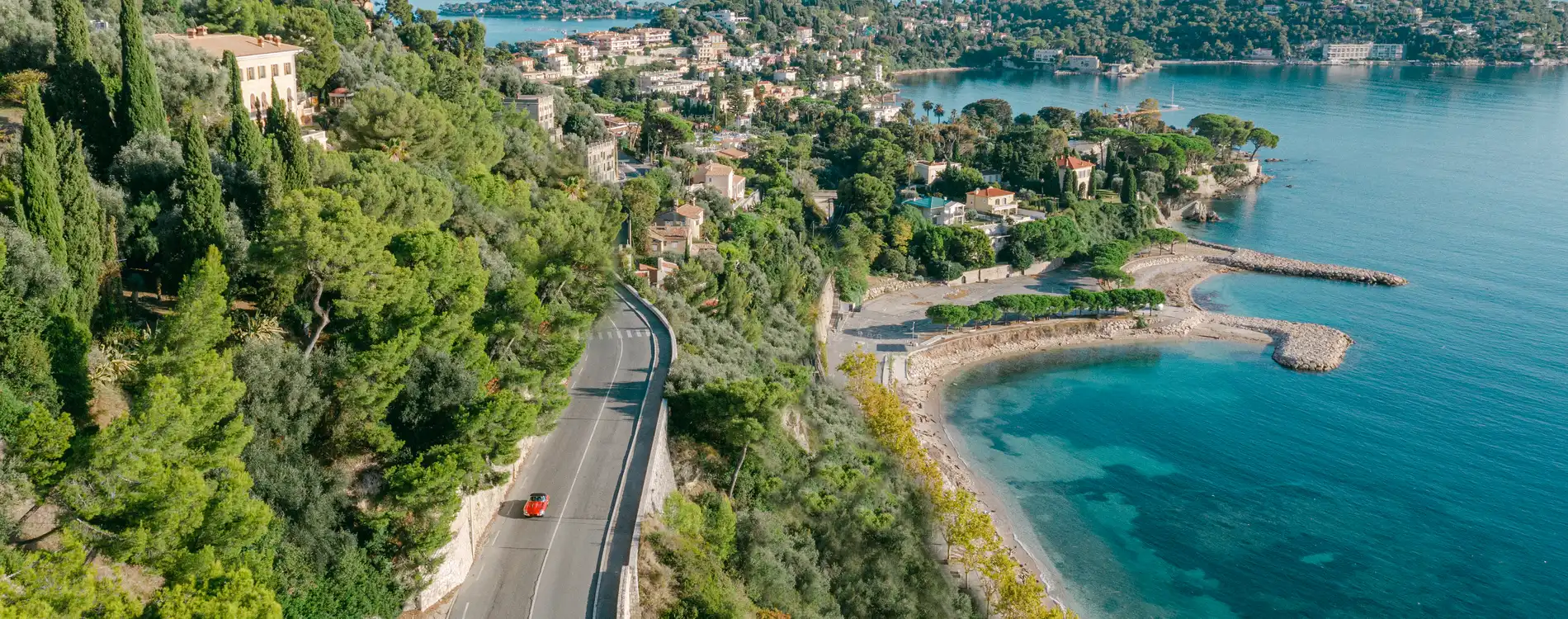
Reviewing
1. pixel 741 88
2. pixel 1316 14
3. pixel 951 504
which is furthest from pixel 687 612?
pixel 1316 14

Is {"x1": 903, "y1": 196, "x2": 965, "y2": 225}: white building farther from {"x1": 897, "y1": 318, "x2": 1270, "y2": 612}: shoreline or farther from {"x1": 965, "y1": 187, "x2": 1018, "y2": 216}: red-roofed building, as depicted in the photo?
{"x1": 897, "y1": 318, "x2": 1270, "y2": 612}: shoreline

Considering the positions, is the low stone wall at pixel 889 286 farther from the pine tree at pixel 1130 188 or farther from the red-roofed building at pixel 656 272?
the pine tree at pixel 1130 188

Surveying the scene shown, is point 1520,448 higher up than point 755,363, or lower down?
lower down

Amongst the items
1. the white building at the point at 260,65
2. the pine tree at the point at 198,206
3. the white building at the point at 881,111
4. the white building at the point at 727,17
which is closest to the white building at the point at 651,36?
the white building at the point at 727,17

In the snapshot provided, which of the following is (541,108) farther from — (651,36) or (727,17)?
(727,17)

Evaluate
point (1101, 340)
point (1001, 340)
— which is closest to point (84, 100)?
point (1001, 340)

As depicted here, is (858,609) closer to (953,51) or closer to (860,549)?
(860,549)

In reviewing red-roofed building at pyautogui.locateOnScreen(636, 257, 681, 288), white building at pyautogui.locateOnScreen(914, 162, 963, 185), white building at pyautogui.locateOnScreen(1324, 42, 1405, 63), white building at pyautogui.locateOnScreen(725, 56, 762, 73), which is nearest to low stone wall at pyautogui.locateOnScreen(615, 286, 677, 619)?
red-roofed building at pyautogui.locateOnScreen(636, 257, 681, 288)
